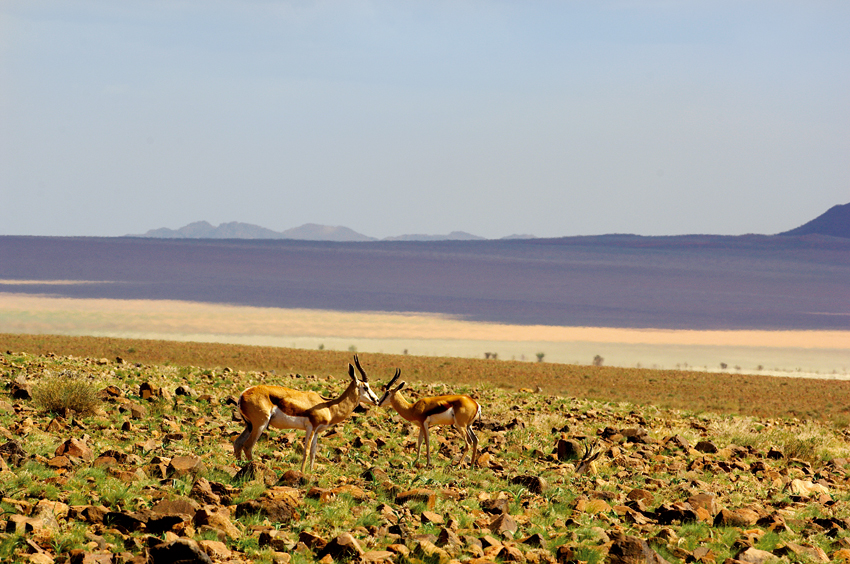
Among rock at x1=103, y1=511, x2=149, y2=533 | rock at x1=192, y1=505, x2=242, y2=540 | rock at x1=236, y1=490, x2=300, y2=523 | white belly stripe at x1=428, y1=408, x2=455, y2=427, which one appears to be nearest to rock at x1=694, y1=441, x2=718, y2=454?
white belly stripe at x1=428, y1=408, x2=455, y2=427

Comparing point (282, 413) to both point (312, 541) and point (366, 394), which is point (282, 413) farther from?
point (312, 541)

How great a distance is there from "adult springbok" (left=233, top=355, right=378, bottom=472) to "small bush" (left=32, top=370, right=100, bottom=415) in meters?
5.27

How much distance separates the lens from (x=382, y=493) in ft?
36.9

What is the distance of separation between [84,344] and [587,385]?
3042 cm

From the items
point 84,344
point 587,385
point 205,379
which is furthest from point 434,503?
point 84,344

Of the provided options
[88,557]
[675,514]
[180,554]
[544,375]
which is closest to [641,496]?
[675,514]

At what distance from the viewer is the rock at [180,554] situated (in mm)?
7621

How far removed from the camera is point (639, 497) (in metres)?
12.7

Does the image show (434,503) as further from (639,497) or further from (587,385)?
(587,385)

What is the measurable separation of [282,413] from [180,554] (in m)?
4.80

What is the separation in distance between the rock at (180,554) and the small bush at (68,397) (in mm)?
9433

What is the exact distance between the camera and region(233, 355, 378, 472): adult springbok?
12.2 metres

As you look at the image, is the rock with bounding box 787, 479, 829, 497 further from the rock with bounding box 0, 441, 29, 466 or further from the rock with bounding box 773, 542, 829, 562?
the rock with bounding box 0, 441, 29, 466

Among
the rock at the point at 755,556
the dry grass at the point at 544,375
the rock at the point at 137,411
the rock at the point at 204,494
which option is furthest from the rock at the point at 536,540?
the dry grass at the point at 544,375
